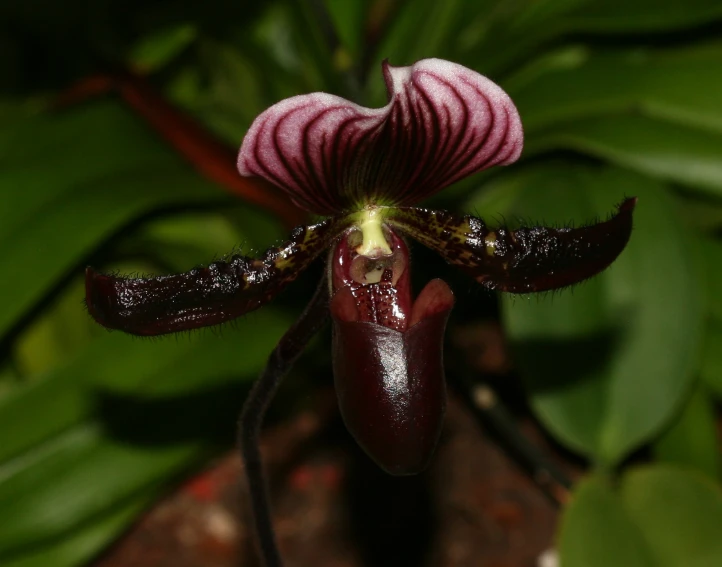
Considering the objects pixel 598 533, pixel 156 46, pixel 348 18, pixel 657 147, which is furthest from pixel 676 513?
pixel 156 46

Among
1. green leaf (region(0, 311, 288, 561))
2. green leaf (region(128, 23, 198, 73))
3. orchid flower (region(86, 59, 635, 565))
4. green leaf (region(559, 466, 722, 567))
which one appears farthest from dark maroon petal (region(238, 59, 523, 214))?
green leaf (region(128, 23, 198, 73))

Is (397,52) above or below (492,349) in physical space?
above

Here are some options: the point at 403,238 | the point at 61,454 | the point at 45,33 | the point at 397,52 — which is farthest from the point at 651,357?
the point at 45,33

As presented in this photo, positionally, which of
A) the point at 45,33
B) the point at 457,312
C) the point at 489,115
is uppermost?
the point at 489,115

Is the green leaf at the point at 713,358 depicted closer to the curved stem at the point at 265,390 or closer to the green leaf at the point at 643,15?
the green leaf at the point at 643,15

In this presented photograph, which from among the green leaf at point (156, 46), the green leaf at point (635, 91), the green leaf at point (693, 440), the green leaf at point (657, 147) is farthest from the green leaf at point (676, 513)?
the green leaf at point (156, 46)

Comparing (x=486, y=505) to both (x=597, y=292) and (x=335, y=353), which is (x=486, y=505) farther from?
(x=335, y=353)

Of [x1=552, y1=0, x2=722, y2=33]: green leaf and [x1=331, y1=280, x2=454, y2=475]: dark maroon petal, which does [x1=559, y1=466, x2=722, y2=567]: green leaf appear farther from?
[x1=552, y1=0, x2=722, y2=33]: green leaf
